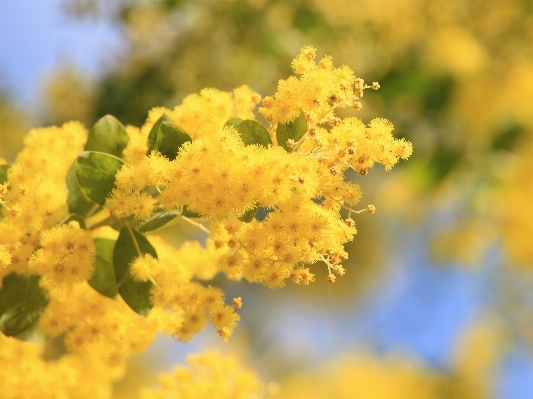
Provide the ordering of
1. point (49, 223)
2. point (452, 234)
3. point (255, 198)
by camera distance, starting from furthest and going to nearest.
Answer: point (452, 234)
point (49, 223)
point (255, 198)

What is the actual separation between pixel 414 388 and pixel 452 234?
1.58 meters

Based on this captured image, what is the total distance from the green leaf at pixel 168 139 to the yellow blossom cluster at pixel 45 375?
0.40m

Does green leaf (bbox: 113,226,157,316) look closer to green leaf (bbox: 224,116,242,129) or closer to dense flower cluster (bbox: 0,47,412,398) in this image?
dense flower cluster (bbox: 0,47,412,398)

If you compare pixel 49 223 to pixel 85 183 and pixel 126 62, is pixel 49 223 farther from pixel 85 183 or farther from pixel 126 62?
pixel 126 62

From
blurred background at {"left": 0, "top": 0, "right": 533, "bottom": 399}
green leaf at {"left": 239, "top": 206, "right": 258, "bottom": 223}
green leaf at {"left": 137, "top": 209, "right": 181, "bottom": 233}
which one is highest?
blurred background at {"left": 0, "top": 0, "right": 533, "bottom": 399}

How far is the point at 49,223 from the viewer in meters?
0.89

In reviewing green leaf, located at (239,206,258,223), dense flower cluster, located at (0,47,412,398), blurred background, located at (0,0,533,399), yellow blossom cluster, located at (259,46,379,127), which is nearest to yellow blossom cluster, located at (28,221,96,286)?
dense flower cluster, located at (0,47,412,398)

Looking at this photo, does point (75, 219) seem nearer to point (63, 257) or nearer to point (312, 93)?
point (63, 257)

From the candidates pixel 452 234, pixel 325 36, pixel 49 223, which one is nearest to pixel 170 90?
pixel 325 36

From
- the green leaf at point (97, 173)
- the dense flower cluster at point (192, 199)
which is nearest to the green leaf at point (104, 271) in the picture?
the dense flower cluster at point (192, 199)

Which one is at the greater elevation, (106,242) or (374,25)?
(374,25)

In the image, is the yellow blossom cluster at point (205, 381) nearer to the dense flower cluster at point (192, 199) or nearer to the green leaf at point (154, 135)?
the dense flower cluster at point (192, 199)

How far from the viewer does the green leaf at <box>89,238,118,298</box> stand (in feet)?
3.13

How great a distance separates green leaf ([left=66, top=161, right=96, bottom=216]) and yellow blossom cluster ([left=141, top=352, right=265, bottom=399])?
38 centimetres
